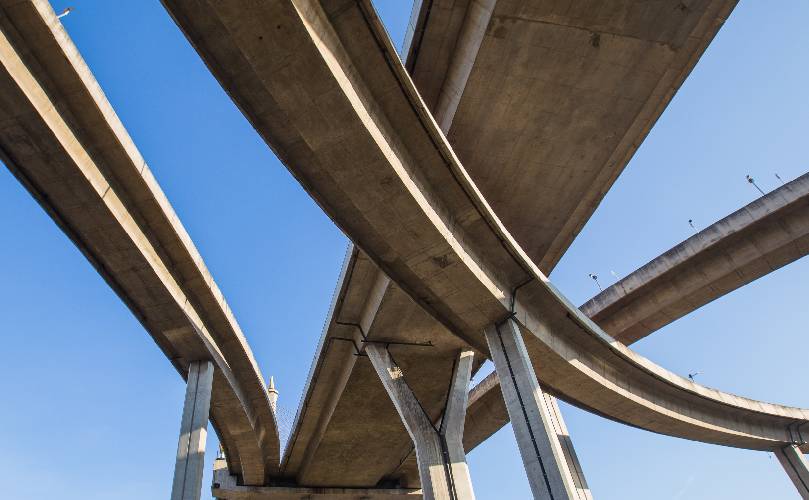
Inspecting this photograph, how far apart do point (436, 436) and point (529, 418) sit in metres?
3.99

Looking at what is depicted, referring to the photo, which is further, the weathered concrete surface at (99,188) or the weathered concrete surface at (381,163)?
the weathered concrete surface at (99,188)

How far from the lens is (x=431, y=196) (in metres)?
12.3

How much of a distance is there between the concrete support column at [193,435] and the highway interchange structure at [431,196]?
0.20ft

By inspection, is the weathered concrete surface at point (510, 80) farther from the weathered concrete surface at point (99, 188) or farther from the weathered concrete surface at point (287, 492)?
the weathered concrete surface at point (287, 492)

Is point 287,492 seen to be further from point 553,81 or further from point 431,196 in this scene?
point 553,81

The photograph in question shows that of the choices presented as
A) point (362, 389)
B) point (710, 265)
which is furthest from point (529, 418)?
point (710, 265)

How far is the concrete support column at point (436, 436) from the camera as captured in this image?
14977 millimetres

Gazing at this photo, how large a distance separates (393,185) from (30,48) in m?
7.10

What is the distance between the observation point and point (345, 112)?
945 cm

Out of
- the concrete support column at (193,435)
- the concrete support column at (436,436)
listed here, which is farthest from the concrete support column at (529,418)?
the concrete support column at (193,435)

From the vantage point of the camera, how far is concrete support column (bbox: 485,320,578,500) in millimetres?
11680

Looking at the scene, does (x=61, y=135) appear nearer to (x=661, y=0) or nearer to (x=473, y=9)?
(x=473, y=9)

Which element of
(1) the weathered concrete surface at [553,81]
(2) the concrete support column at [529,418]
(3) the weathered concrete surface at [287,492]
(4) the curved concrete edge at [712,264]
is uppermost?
(1) the weathered concrete surface at [553,81]

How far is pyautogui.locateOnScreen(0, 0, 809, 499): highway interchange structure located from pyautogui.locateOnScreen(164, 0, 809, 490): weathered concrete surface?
44 millimetres
